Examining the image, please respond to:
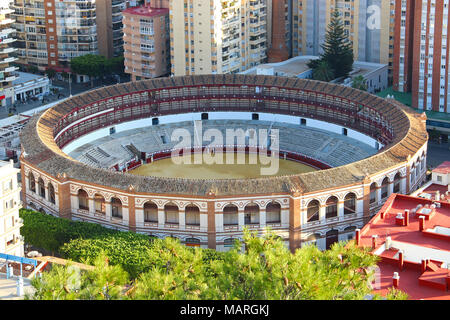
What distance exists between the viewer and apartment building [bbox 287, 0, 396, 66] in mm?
141375

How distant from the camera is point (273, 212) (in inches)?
3438

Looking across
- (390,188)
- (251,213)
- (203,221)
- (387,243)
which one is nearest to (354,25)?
(390,188)

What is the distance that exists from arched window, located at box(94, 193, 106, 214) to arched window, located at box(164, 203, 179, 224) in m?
6.62

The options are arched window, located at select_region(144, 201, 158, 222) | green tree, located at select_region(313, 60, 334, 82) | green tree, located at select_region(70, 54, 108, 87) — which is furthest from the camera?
green tree, located at select_region(70, 54, 108, 87)

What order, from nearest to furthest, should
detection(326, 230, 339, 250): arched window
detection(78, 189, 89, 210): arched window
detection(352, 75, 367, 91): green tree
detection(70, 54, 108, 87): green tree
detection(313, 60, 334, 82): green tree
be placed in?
detection(326, 230, 339, 250): arched window < detection(78, 189, 89, 210): arched window < detection(352, 75, 367, 91): green tree < detection(313, 60, 334, 82): green tree < detection(70, 54, 108, 87): green tree

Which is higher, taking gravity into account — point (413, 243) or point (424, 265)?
point (424, 265)

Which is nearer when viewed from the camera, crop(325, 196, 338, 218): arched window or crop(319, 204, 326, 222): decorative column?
crop(319, 204, 326, 222): decorative column

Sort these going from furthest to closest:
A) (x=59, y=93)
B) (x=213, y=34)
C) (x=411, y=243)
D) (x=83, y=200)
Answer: (x=59, y=93) < (x=213, y=34) < (x=83, y=200) < (x=411, y=243)

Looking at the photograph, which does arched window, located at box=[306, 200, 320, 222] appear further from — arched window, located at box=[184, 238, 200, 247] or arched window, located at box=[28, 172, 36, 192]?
arched window, located at box=[28, 172, 36, 192]

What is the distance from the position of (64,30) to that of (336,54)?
47983mm

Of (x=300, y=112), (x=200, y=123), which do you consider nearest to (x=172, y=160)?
(x=200, y=123)

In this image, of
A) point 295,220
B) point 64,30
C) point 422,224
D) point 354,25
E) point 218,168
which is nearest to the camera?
point 422,224

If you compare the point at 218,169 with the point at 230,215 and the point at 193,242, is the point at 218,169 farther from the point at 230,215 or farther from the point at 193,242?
the point at 230,215

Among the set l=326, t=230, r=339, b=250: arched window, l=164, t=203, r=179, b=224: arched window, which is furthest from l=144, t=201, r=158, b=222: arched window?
l=326, t=230, r=339, b=250: arched window
